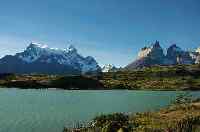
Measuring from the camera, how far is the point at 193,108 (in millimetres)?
73312

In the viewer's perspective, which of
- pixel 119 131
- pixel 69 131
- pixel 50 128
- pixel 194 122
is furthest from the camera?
pixel 50 128

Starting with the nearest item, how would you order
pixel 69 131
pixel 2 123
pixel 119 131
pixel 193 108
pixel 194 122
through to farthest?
pixel 119 131
pixel 194 122
pixel 69 131
pixel 2 123
pixel 193 108

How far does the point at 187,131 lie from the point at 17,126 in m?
36.9

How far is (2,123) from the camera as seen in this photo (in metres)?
67.7

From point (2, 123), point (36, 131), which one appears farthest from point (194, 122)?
point (2, 123)

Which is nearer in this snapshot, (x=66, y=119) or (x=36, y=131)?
(x=36, y=131)

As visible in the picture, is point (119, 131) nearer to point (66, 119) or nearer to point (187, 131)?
point (187, 131)

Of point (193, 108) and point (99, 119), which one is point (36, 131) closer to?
point (99, 119)

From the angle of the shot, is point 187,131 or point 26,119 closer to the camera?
point 187,131

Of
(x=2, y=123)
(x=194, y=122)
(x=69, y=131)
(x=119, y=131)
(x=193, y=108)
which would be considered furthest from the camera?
(x=193, y=108)

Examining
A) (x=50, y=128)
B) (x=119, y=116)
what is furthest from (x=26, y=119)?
(x=119, y=116)

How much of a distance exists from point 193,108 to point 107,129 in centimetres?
3433

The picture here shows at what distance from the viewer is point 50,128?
6191 centimetres

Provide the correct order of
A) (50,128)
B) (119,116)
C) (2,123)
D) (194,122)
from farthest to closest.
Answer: (2,123) → (50,128) → (119,116) → (194,122)
